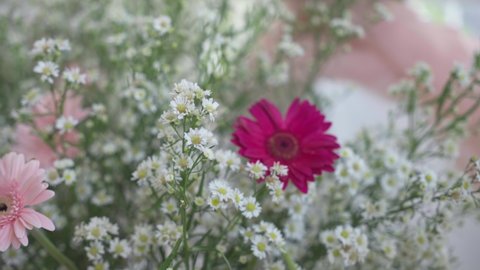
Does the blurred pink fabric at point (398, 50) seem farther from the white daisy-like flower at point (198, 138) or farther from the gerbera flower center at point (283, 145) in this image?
the white daisy-like flower at point (198, 138)

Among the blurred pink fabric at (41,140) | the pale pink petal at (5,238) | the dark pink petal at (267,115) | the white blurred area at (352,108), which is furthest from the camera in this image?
the white blurred area at (352,108)

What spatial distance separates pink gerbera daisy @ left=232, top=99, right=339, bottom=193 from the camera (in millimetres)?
402

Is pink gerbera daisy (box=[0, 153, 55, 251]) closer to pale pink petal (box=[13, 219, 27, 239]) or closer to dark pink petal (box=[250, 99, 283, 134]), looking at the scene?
pale pink petal (box=[13, 219, 27, 239])

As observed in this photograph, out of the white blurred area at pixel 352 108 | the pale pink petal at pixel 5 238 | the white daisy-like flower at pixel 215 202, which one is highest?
the white blurred area at pixel 352 108

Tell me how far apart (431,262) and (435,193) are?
13 cm

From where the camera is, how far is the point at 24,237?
0.33m

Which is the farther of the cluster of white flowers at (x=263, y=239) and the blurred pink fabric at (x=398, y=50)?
the blurred pink fabric at (x=398, y=50)

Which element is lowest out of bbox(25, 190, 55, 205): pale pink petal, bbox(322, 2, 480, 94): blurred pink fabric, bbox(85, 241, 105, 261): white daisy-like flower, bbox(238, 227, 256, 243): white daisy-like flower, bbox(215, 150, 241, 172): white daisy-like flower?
bbox(25, 190, 55, 205): pale pink petal

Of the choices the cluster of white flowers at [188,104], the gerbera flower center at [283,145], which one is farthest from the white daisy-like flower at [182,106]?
the gerbera flower center at [283,145]

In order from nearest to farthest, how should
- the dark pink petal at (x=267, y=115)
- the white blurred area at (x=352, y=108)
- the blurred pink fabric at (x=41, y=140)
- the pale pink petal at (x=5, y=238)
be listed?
the pale pink petal at (x=5, y=238) < the dark pink petal at (x=267, y=115) < the blurred pink fabric at (x=41, y=140) < the white blurred area at (x=352, y=108)

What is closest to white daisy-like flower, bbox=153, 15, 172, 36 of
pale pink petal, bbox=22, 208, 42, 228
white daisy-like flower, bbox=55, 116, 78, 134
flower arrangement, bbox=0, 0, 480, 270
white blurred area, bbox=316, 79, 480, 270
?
flower arrangement, bbox=0, 0, 480, 270

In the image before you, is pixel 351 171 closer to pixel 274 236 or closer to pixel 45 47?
pixel 274 236

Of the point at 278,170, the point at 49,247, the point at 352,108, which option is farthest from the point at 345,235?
the point at 352,108

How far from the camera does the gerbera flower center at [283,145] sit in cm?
42
